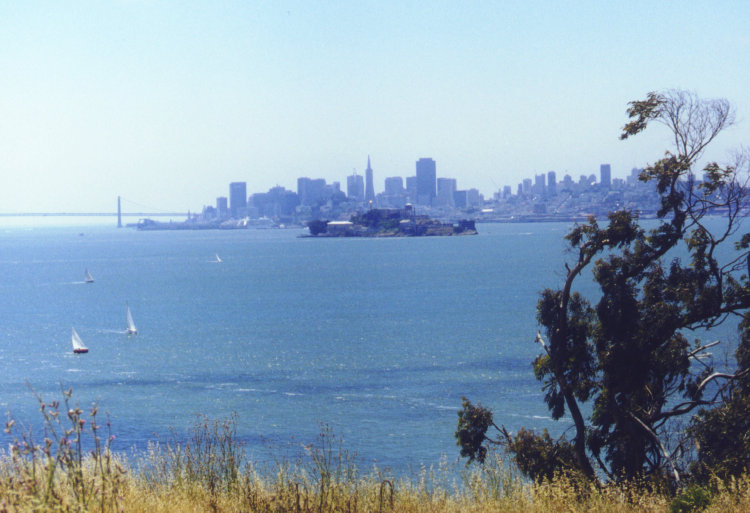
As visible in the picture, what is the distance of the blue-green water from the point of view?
22594mm

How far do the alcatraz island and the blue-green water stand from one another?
3617 inches

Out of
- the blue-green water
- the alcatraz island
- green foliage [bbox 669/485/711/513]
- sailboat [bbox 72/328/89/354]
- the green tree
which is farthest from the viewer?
the alcatraz island

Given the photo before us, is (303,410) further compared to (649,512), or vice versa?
(303,410)

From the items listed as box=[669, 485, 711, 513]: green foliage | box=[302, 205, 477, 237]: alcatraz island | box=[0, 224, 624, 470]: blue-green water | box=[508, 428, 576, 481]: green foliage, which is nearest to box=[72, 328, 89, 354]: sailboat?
box=[0, 224, 624, 470]: blue-green water

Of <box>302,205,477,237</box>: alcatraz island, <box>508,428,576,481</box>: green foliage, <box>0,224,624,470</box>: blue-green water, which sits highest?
<box>302,205,477,237</box>: alcatraz island

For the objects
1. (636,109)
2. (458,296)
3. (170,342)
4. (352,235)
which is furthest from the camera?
(352,235)

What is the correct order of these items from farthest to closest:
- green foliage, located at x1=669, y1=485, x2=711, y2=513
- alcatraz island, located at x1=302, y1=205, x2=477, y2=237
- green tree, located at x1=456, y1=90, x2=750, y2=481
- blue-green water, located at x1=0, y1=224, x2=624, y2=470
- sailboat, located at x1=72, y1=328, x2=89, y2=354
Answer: alcatraz island, located at x1=302, y1=205, x2=477, y2=237, sailboat, located at x1=72, y1=328, x2=89, y2=354, blue-green water, located at x1=0, y1=224, x2=624, y2=470, green tree, located at x1=456, y1=90, x2=750, y2=481, green foliage, located at x1=669, y1=485, x2=711, y2=513

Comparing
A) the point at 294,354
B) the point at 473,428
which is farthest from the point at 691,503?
the point at 294,354

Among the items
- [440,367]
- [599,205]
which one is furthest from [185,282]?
[599,205]

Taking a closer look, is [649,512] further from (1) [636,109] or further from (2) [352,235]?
(2) [352,235]

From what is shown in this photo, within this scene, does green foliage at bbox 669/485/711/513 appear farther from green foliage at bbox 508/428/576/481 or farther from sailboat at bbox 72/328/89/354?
sailboat at bbox 72/328/89/354

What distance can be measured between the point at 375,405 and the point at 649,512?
750 inches

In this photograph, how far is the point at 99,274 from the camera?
83.8m

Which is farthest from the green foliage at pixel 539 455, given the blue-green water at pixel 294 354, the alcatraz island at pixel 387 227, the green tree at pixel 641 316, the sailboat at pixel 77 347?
the alcatraz island at pixel 387 227
